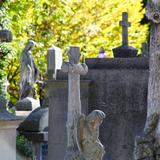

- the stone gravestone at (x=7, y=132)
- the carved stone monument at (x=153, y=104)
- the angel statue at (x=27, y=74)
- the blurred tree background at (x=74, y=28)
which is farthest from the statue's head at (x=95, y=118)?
the blurred tree background at (x=74, y=28)

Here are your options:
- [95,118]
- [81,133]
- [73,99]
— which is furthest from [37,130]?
[95,118]

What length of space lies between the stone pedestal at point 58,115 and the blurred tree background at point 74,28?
12.1 metres

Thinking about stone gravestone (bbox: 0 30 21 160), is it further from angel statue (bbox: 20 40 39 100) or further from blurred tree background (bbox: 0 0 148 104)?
blurred tree background (bbox: 0 0 148 104)

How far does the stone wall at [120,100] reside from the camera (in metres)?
12.2

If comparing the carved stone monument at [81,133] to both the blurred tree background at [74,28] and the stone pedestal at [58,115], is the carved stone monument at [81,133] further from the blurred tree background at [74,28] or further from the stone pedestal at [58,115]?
the blurred tree background at [74,28]

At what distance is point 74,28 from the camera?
1147 inches

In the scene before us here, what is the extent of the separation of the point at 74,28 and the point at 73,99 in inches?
726

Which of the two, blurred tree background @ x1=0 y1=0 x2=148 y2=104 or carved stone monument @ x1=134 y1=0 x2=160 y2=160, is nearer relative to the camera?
carved stone monument @ x1=134 y1=0 x2=160 y2=160

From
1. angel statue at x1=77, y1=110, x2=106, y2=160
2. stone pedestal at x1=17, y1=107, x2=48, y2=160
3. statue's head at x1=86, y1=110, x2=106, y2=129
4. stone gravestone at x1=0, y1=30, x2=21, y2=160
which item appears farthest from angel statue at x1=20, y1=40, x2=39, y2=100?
stone gravestone at x1=0, y1=30, x2=21, y2=160

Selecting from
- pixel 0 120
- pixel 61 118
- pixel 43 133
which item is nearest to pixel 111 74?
pixel 61 118

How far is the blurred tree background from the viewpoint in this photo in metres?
27.3

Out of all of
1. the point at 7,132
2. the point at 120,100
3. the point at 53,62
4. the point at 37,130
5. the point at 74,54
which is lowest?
the point at 37,130

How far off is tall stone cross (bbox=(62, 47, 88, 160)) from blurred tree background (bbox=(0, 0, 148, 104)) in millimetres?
13636

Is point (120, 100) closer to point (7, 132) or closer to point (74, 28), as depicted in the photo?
point (7, 132)
